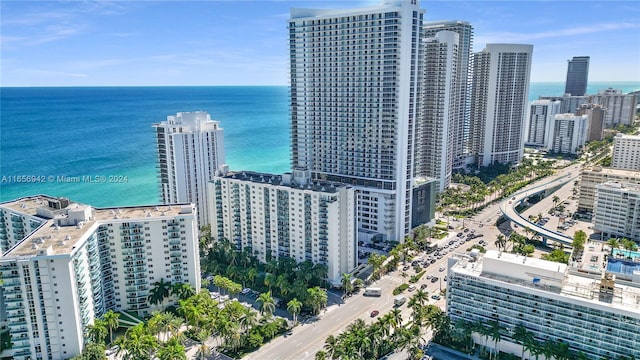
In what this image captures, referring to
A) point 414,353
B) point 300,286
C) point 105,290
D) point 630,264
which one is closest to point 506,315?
point 414,353

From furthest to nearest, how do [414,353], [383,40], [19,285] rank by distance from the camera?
[383,40], [414,353], [19,285]

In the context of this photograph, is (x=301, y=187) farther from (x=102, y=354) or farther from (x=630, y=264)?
(x=630, y=264)

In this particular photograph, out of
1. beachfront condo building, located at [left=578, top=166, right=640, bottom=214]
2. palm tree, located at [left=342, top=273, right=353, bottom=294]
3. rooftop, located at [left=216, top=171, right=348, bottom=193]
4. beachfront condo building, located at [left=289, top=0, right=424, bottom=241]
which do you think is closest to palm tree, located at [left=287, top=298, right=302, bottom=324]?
palm tree, located at [left=342, top=273, right=353, bottom=294]

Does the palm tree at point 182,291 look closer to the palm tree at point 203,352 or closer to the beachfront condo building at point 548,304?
the palm tree at point 203,352

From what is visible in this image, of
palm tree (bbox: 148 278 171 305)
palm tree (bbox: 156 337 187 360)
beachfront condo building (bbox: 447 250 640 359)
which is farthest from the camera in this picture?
palm tree (bbox: 148 278 171 305)

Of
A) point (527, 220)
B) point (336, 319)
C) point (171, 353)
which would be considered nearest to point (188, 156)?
point (336, 319)

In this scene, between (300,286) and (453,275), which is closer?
(453,275)

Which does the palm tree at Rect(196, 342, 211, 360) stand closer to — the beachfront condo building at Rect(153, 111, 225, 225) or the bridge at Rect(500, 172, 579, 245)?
the beachfront condo building at Rect(153, 111, 225, 225)
